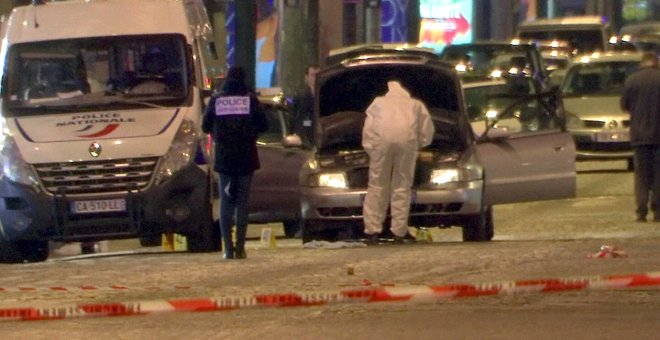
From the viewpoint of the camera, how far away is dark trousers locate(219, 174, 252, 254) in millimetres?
14750

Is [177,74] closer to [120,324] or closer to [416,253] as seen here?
[416,253]

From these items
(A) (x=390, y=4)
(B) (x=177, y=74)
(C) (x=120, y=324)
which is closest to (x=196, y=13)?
(B) (x=177, y=74)

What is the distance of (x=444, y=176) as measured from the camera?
16.4m

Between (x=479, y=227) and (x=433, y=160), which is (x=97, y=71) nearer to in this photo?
(x=433, y=160)

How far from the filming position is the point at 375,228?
627 inches

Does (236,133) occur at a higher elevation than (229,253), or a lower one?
higher

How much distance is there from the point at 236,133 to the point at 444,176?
260cm

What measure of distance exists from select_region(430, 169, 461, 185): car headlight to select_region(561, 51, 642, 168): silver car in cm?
936

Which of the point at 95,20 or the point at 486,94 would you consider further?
the point at 486,94

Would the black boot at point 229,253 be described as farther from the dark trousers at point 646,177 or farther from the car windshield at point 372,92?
the dark trousers at point 646,177

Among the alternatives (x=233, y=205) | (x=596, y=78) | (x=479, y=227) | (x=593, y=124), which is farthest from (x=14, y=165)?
(x=596, y=78)

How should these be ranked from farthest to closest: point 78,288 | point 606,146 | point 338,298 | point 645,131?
point 606,146, point 645,131, point 78,288, point 338,298

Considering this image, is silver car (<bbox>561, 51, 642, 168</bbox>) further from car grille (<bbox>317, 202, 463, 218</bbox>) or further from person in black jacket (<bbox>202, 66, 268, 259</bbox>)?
person in black jacket (<bbox>202, 66, 268, 259</bbox>)

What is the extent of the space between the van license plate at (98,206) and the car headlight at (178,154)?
0.42 meters
